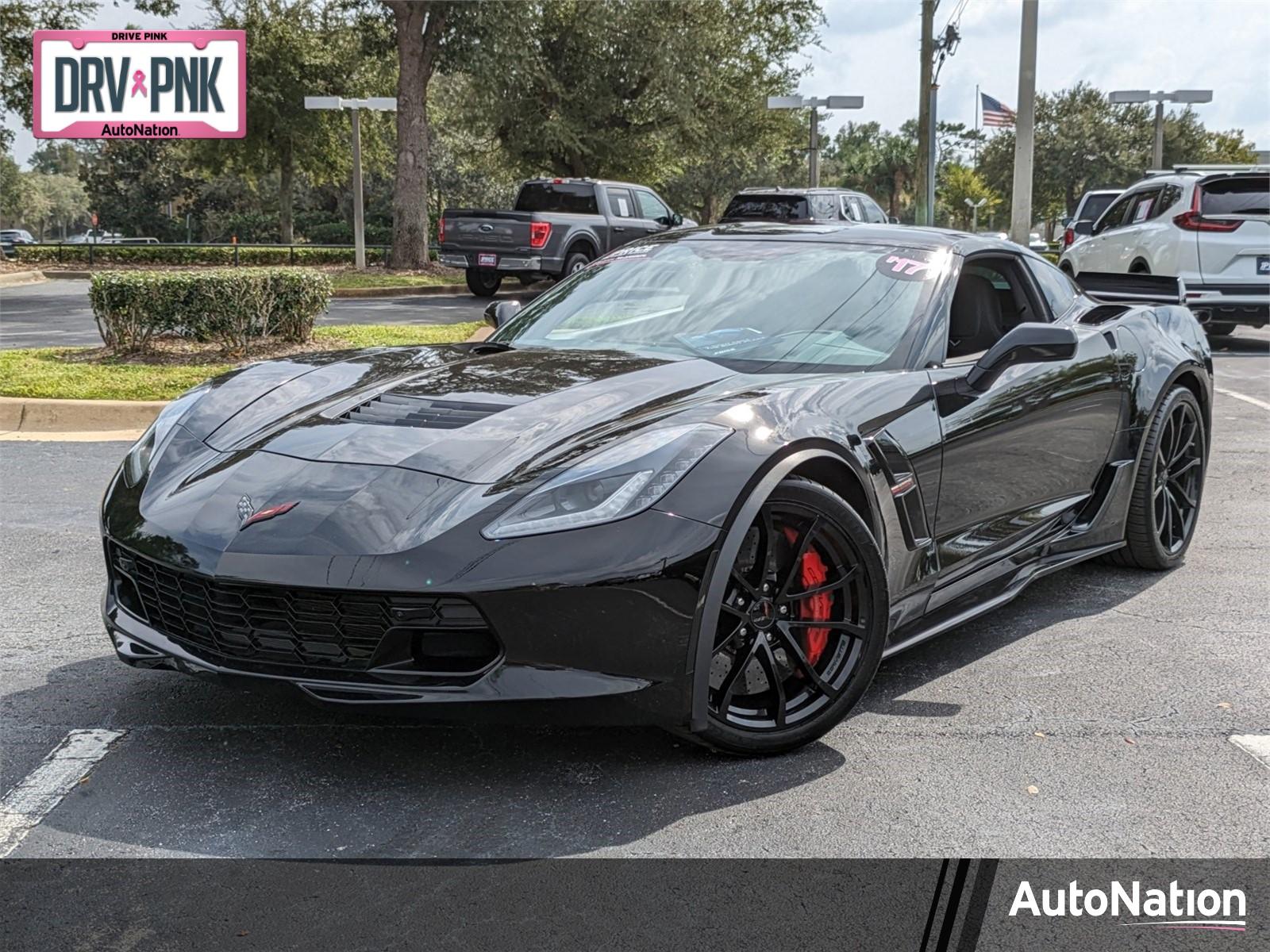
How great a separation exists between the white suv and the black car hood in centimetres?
1157

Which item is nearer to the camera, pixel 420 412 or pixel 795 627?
pixel 795 627

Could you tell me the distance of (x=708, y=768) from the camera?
11.1 ft

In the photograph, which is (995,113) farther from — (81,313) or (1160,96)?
(81,313)

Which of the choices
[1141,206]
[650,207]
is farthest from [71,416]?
[650,207]

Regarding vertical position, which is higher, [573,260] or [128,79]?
[128,79]

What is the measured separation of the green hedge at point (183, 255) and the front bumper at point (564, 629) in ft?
90.3

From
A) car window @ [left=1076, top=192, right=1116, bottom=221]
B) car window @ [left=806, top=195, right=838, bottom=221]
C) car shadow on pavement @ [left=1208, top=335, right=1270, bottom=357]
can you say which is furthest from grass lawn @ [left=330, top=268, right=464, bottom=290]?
car shadow on pavement @ [left=1208, top=335, right=1270, bottom=357]

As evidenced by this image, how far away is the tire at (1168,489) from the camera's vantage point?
5297 millimetres

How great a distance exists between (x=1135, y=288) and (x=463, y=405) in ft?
14.3

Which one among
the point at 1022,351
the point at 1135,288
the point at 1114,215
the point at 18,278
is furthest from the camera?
the point at 18,278

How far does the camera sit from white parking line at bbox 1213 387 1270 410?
10398 millimetres

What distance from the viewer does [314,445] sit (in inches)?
139

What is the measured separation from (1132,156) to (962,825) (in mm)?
63843

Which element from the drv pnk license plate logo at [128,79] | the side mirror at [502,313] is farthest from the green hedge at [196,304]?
the drv pnk license plate logo at [128,79]
